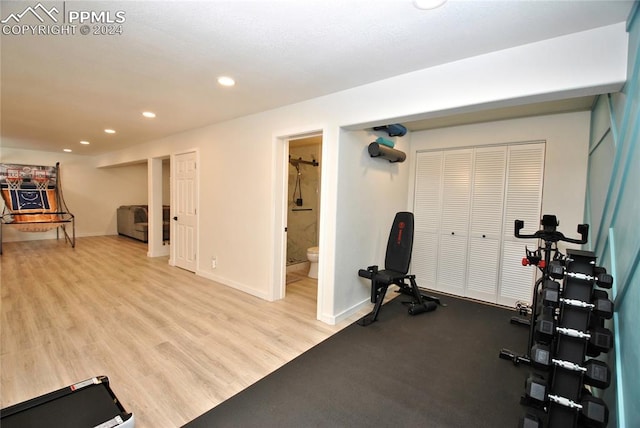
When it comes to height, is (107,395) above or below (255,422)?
above

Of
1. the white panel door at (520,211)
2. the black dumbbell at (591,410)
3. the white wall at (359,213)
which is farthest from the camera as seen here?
the white panel door at (520,211)

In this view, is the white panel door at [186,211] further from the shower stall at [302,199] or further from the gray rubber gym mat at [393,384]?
the gray rubber gym mat at [393,384]

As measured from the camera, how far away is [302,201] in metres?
5.35

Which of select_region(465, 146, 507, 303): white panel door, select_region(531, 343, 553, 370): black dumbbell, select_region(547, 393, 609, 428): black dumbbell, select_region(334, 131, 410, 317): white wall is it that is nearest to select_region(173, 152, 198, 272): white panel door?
select_region(334, 131, 410, 317): white wall

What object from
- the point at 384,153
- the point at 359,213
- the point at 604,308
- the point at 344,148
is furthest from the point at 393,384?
the point at 384,153

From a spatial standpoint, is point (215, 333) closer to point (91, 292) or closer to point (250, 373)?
point (250, 373)

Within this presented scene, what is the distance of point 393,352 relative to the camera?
2408 millimetres

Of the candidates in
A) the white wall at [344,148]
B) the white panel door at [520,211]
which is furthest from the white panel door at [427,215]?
the white panel door at [520,211]

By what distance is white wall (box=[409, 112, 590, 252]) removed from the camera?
3025 mm

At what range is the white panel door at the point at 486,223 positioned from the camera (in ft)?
11.5

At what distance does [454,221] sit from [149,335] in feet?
12.5

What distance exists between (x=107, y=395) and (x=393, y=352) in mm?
2054

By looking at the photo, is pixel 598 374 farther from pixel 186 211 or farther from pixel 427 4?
pixel 186 211

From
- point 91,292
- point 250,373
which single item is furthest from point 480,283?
point 91,292
